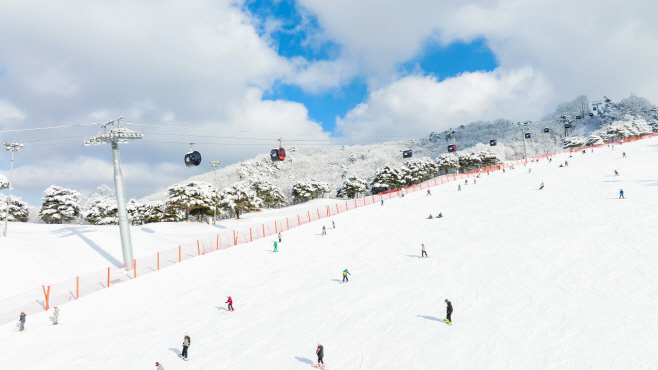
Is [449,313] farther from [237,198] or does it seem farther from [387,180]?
[387,180]


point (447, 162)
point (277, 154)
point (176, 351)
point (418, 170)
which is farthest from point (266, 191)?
point (176, 351)

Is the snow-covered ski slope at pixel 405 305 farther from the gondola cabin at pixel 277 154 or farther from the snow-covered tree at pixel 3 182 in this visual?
the snow-covered tree at pixel 3 182

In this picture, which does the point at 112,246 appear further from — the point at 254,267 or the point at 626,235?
the point at 626,235

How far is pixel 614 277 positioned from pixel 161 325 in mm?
25221

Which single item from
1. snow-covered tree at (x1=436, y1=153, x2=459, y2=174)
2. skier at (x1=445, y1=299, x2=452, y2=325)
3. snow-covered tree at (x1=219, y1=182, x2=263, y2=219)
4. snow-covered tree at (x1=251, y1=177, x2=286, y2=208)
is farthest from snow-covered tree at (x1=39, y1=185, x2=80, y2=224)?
snow-covered tree at (x1=436, y1=153, x2=459, y2=174)

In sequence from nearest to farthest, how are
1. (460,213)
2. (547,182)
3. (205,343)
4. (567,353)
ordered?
1. (567,353)
2. (205,343)
3. (460,213)
4. (547,182)

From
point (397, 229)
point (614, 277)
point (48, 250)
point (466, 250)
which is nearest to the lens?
point (614, 277)

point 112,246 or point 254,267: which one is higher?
point 112,246

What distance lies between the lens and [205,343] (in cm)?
1570

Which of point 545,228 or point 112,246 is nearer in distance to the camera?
point 545,228

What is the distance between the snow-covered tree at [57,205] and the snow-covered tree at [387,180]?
73.5 metres

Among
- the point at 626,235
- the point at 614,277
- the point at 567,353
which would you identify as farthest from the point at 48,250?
the point at 626,235

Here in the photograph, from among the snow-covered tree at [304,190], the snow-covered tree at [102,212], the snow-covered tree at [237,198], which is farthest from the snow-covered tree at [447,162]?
the snow-covered tree at [102,212]

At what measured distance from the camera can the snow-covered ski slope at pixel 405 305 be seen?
13.0 m
